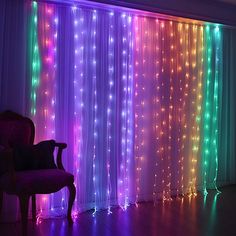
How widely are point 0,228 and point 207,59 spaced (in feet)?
11.3

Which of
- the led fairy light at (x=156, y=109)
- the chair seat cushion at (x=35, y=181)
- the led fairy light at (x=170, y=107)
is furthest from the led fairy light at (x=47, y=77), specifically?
the led fairy light at (x=170, y=107)

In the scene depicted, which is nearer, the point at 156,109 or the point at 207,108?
the point at 156,109

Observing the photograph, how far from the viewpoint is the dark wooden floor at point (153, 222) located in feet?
10.6

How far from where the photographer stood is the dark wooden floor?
10.6 ft

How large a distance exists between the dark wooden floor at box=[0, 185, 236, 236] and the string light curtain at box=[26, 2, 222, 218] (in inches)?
12.2

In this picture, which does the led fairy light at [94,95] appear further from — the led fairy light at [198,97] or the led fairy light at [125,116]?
the led fairy light at [198,97]

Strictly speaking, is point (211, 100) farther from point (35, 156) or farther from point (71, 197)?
point (35, 156)

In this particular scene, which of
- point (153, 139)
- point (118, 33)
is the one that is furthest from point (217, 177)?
point (118, 33)

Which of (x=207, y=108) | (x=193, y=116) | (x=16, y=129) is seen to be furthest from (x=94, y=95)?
(x=207, y=108)

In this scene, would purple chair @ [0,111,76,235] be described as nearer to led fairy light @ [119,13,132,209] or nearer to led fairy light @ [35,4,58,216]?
led fairy light @ [35,4,58,216]

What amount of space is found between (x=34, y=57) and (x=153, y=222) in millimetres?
2118

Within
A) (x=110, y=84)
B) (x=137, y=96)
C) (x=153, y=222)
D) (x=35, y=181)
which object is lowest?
(x=153, y=222)

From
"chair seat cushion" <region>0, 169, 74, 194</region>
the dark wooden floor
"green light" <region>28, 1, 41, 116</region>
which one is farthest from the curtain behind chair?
"chair seat cushion" <region>0, 169, 74, 194</region>

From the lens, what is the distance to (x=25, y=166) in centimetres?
333
